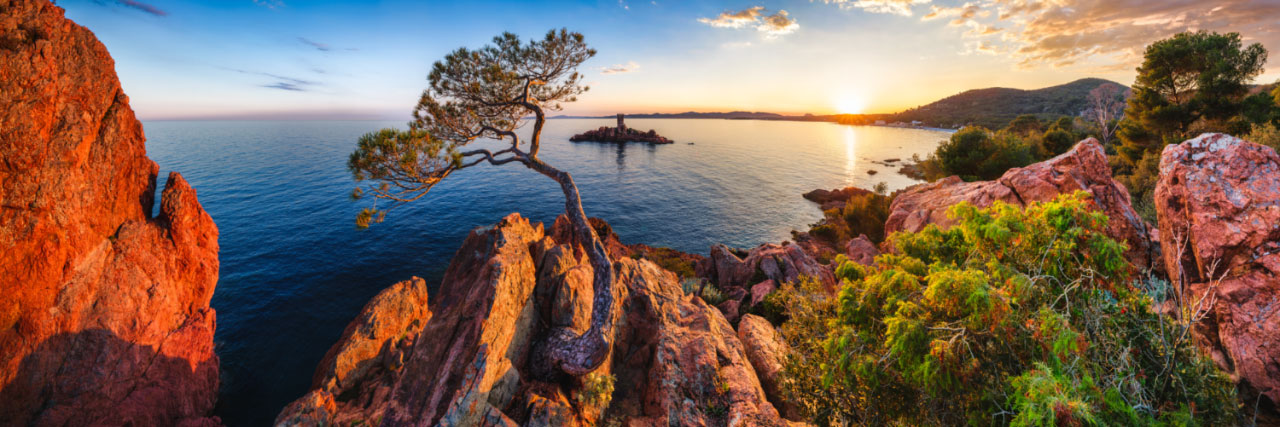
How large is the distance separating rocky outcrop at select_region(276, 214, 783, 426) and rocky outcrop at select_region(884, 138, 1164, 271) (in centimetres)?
875

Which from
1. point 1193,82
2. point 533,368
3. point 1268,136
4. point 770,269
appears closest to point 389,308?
point 533,368

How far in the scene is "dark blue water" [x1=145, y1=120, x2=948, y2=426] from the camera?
712 inches

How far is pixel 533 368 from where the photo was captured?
35.7ft

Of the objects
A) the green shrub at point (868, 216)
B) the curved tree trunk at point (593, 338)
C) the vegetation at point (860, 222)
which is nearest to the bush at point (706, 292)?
the curved tree trunk at point (593, 338)

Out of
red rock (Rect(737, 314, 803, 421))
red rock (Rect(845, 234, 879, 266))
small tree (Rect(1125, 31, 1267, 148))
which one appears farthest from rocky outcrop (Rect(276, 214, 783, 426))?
small tree (Rect(1125, 31, 1267, 148))

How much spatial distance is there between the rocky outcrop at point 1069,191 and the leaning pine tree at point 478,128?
618 inches

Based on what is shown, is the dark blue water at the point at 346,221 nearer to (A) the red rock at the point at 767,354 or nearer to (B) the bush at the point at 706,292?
(B) the bush at the point at 706,292

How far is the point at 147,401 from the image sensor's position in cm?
1201

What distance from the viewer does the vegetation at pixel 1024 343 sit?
5270mm

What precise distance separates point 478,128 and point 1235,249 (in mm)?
25677

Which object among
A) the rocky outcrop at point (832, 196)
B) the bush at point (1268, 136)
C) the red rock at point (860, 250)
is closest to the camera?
the bush at point (1268, 136)

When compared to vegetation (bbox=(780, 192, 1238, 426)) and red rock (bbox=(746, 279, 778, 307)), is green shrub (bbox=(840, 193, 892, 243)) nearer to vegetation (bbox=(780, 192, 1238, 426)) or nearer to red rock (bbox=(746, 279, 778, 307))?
red rock (bbox=(746, 279, 778, 307))

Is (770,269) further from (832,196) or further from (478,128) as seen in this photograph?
(832,196)

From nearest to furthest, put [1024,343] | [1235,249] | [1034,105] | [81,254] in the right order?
1. [1024,343]
2. [1235,249]
3. [81,254]
4. [1034,105]
